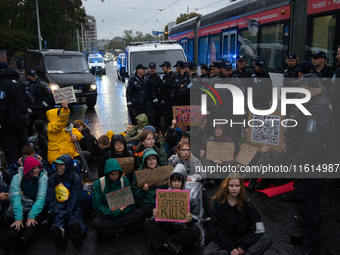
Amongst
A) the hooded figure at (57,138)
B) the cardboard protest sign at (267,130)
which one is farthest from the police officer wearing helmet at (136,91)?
the cardboard protest sign at (267,130)

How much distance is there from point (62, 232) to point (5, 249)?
708mm

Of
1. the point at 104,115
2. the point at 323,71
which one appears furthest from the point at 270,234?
the point at 104,115

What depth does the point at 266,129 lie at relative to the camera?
6094mm

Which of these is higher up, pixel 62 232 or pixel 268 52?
pixel 268 52

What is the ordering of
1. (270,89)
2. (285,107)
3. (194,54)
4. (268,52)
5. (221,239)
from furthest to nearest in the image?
1. (194,54)
2. (268,52)
3. (270,89)
4. (285,107)
5. (221,239)

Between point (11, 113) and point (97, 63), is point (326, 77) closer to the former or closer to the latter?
point (11, 113)

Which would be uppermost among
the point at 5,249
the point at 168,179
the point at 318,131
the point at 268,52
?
the point at 268,52

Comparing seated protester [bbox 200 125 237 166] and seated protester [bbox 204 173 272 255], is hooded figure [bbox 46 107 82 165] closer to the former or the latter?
seated protester [bbox 200 125 237 166]

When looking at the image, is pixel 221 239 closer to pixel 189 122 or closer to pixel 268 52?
pixel 189 122

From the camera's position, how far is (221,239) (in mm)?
3863

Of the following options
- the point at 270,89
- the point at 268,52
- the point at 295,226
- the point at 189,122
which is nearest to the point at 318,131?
the point at 295,226

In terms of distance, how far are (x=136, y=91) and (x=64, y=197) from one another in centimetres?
439

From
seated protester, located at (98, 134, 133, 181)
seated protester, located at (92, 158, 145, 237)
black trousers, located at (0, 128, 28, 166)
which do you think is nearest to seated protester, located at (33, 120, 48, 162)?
black trousers, located at (0, 128, 28, 166)

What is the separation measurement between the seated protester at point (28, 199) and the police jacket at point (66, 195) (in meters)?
0.10
